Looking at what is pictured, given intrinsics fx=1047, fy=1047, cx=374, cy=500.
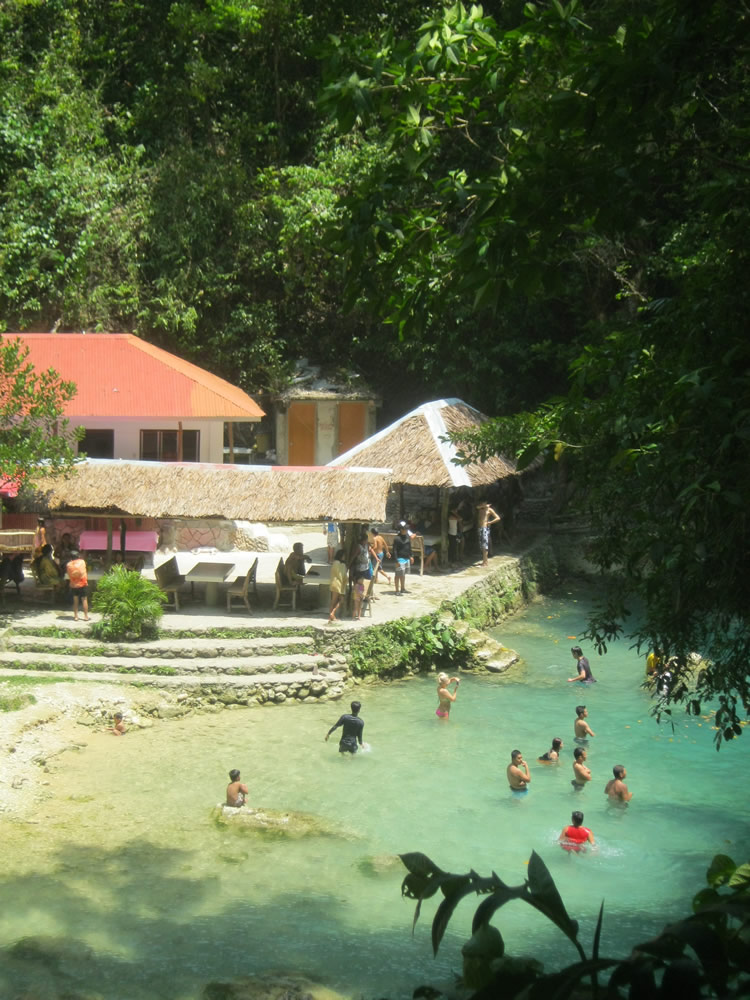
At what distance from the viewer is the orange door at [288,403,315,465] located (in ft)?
91.7

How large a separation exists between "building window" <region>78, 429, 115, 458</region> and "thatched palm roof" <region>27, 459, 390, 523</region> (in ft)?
17.3

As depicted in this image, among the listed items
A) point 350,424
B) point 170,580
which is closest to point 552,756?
point 170,580

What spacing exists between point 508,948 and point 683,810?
390cm

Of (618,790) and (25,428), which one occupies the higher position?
(25,428)

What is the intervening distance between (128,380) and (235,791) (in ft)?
42.0

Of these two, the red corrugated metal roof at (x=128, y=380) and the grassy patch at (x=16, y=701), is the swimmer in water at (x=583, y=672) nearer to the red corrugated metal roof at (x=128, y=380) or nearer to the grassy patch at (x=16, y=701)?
the grassy patch at (x=16, y=701)

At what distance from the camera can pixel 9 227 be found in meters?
25.2

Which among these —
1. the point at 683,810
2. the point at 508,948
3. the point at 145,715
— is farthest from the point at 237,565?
the point at 508,948

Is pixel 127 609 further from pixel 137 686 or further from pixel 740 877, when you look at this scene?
pixel 740 877

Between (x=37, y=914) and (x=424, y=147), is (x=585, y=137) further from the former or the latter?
(x=37, y=914)

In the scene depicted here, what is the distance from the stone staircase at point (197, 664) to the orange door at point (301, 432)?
463 inches

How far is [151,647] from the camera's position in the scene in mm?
16062

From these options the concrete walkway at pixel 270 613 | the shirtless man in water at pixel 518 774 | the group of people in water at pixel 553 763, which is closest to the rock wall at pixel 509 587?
the concrete walkway at pixel 270 613

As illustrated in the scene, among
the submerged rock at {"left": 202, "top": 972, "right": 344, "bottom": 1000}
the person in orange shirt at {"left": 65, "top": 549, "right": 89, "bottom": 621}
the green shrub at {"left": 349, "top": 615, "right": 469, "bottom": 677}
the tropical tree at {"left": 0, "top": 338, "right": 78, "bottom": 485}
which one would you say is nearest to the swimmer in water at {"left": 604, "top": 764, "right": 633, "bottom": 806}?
the green shrub at {"left": 349, "top": 615, "right": 469, "bottom": 677}
